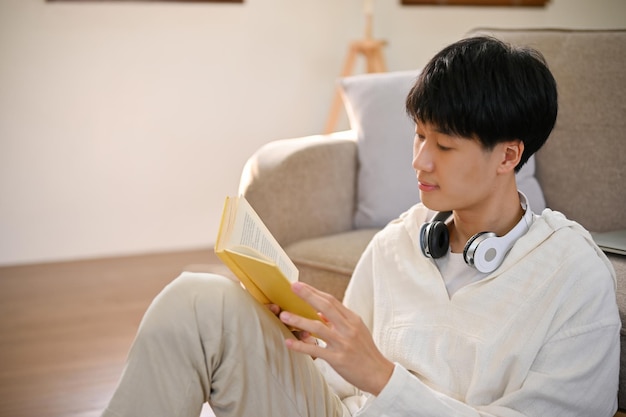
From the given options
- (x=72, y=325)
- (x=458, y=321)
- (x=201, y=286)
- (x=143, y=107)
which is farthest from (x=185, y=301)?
(x=143, y=107)

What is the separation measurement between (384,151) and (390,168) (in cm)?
5

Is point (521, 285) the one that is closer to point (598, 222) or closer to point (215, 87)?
point (598, 222)

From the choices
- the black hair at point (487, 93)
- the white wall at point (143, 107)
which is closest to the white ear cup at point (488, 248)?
the black hair at point (487, 93)

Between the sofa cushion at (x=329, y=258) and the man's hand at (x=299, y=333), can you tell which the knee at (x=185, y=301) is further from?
the sofa cushion at (x=329, y=258)

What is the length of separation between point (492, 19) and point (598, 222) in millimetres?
2395

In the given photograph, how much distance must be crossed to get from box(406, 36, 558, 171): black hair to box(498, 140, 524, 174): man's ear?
0.04 feet

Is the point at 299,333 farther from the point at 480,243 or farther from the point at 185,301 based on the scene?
the point at 480,243

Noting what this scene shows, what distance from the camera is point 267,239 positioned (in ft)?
4.09

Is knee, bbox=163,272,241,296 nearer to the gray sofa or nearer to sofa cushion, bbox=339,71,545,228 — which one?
the gray sofa

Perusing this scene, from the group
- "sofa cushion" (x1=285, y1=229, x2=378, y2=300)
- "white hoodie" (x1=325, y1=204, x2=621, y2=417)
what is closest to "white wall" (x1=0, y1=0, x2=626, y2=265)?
"sofa cushion" (x1=285, y1=229, x2=378, y2=300)

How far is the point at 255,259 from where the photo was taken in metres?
1.05

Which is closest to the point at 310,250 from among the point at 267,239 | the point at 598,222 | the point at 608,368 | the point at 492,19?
the point at 598,222

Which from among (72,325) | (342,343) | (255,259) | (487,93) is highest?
(487,93)

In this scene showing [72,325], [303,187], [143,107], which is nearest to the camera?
[303,187]
